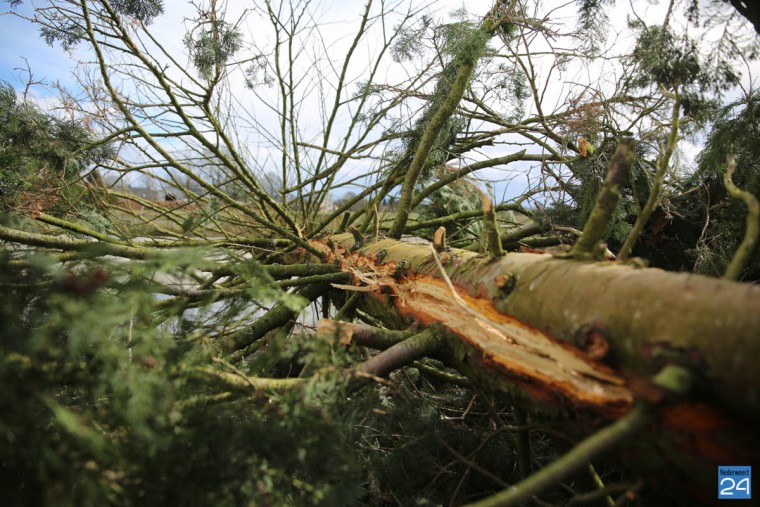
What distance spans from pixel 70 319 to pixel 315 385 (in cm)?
62

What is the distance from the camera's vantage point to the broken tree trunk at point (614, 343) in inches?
31.5

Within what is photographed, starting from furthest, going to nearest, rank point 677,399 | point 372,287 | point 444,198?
point 444,198, point 372,287, point 677,399

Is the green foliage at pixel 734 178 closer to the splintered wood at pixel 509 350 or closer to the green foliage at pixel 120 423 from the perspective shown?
the splintered wood at pixel 509 350

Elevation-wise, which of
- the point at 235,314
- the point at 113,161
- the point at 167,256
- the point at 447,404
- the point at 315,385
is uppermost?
the point at 113,161

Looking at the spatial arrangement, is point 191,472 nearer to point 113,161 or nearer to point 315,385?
point 315,385

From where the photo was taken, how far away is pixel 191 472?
92cm

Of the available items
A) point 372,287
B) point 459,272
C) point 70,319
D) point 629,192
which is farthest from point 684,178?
point 70,319

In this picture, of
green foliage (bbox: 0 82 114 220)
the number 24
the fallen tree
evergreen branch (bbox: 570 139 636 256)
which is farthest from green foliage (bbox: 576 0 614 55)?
green foliage (bbox: 0 82 114 220)

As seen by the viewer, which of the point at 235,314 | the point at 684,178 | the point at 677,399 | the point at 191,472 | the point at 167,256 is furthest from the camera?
the point at 684,178

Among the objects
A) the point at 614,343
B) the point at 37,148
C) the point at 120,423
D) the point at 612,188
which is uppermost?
the point at 37,148

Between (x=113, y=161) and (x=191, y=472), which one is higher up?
(x=113, y=161)

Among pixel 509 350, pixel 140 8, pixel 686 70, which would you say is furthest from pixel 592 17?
pixel 140 8

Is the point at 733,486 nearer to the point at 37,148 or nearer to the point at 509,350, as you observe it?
the point at 509,350

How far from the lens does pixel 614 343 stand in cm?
101
